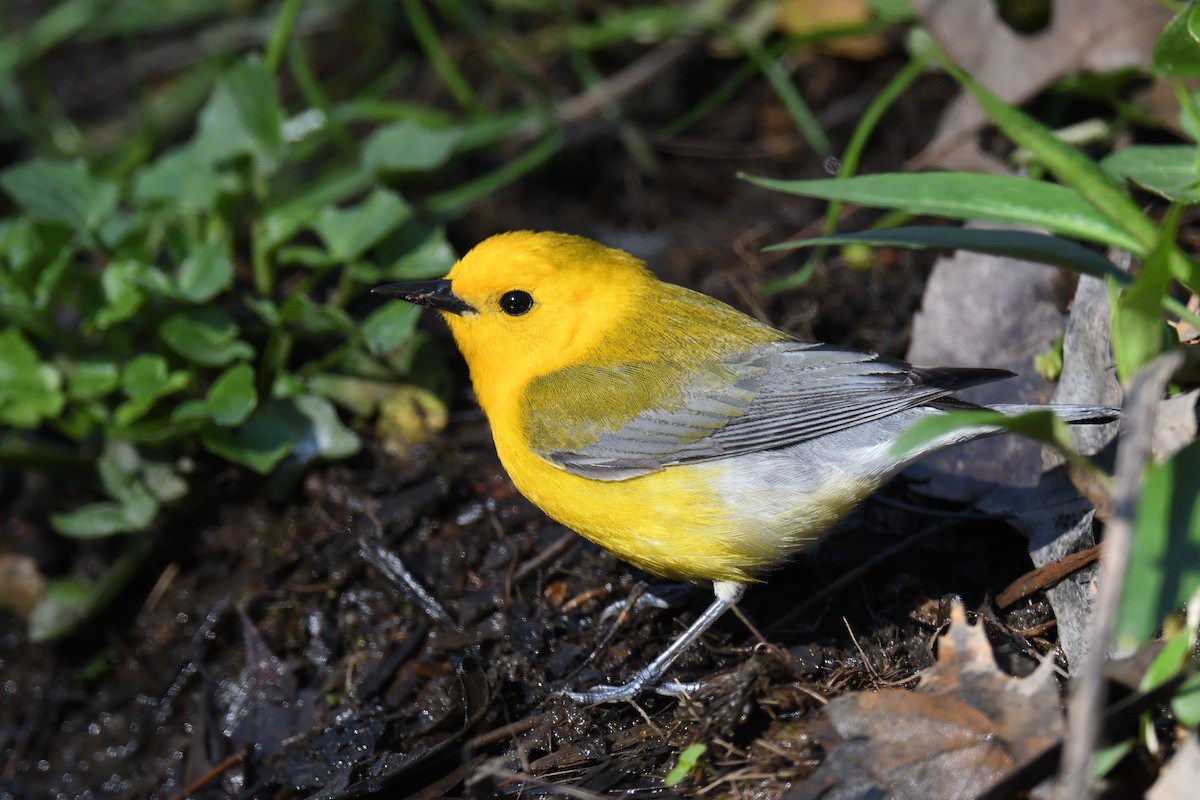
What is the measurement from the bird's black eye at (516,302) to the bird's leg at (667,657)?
3.94 ft

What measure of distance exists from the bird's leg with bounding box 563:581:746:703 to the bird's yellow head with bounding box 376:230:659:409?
98cm

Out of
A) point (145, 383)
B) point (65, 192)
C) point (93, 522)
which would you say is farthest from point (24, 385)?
point (65, 192)

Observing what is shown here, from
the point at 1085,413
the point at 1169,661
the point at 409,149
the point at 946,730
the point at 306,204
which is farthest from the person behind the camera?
the point at 306,204

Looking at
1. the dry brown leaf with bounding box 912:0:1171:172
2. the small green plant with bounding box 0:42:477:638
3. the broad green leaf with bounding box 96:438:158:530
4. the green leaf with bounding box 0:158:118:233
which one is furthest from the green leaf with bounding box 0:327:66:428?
the dry brown leaf with bounding box 912:0:1171:172

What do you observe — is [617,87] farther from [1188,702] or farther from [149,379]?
[1188,702]

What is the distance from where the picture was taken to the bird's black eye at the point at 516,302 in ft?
13.0

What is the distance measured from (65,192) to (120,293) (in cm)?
55

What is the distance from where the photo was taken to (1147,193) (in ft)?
14.4

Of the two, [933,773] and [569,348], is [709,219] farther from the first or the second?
[933,773]

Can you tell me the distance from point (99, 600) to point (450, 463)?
5.13 feet

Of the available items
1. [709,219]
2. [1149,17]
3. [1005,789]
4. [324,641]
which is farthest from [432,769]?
[1149,17]

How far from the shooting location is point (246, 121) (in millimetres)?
4785

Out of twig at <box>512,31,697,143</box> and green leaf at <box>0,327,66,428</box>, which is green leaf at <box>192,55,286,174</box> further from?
twig at <box>512,31,697,143</box>

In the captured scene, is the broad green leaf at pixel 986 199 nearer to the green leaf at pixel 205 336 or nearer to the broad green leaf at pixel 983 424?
the broad green leaf at pixel 983 424
